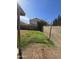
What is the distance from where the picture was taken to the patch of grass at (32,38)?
1.62m

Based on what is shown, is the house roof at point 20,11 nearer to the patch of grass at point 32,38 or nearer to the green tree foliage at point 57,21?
the patch of grass at point 32,38

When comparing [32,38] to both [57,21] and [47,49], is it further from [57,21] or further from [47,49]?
[57,21]

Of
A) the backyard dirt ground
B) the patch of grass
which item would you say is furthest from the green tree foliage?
the patch of grass

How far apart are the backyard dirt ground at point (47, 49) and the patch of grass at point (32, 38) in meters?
0.04

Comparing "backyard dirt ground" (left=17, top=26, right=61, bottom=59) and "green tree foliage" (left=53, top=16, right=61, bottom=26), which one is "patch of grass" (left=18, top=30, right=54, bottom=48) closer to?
"backyard dirt ground" (left=17, top=26, right=61, bottom=59)

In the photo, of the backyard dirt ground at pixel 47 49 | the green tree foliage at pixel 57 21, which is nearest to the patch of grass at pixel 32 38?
Result: the backyard dirt ground at pixel 47 49

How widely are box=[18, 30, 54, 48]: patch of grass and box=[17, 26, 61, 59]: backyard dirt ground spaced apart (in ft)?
0.12

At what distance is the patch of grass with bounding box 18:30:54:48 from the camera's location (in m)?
1.62

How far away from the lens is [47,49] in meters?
1.64

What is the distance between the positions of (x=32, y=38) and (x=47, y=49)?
0.19 metres
